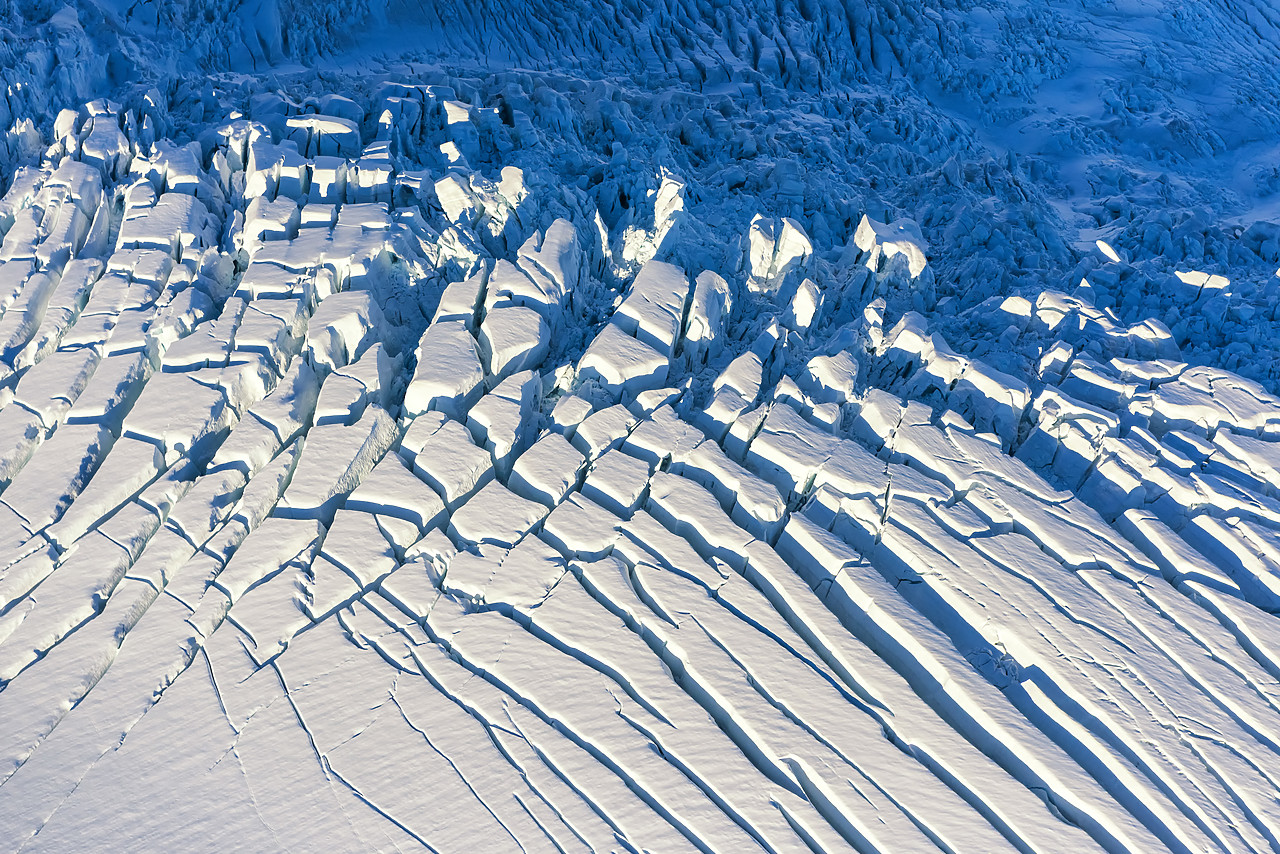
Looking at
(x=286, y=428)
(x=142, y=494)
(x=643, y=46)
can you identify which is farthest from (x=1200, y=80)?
(x=142, y=494)

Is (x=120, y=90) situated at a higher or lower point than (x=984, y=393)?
higher

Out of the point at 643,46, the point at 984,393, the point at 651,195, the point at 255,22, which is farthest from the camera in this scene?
the point at 643,46

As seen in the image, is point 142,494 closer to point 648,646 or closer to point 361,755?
point 361,755

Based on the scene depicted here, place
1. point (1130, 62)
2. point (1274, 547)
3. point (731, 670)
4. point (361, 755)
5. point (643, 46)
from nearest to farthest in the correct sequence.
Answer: point (361, 755) < point (731, 670) < point (1274, 547) < point (643, 46) < point (1130, 62)

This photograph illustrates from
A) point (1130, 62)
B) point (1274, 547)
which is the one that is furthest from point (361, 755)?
point (1130, 62)

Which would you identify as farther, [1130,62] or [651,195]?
[1130,62]

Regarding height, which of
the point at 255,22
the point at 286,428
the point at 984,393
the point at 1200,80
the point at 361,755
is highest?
the point at 1200,80
